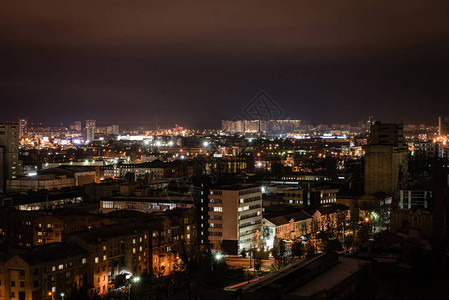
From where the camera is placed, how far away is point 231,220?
1407 centimetres

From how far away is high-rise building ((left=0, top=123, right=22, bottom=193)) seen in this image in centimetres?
2467

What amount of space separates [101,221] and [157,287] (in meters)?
3.09

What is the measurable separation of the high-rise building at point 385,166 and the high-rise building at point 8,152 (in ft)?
49.9

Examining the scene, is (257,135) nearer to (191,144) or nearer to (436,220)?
(191,144)

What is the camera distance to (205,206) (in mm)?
14320

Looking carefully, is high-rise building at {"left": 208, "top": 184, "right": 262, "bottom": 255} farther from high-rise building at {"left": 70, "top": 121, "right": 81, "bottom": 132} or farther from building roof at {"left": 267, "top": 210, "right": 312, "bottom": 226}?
high-rise building at {"left": 70, "top": 121, "right": 81, "bottom": 132}

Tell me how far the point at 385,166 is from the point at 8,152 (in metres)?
16.4

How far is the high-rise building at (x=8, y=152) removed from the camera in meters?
24.7

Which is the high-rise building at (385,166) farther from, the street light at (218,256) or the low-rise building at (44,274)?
the low-rise building at (44,274)

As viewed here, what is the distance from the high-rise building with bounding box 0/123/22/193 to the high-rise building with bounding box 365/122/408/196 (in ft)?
49.9

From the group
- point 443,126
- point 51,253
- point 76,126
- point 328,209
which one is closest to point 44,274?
point 51,253

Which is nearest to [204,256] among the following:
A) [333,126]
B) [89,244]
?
[89,244]

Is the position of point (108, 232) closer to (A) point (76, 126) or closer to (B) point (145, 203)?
(B) point (145, 203)

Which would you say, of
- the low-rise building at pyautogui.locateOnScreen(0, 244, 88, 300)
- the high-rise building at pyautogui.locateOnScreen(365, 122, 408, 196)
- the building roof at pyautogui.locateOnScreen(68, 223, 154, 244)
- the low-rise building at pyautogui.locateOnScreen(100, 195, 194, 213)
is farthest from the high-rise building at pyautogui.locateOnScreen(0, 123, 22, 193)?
the low-rise building at pyautogui.locateOnScreen(0, 244, 88, 300)
